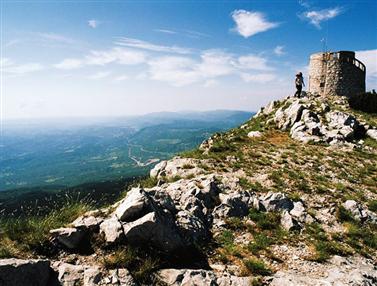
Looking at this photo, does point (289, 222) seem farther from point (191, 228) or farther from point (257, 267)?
point (191, 228)

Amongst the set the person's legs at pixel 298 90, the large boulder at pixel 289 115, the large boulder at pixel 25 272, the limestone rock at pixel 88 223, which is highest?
the person's legs at pixel 298 90

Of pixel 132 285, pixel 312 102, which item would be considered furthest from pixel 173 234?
pixel 312 102

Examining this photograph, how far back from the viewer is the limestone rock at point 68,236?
1081 cm

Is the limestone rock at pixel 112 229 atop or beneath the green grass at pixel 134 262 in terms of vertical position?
atop

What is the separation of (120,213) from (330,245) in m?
8.92

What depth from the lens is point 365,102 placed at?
39.0m

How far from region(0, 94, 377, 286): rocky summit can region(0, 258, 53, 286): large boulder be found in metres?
0.03

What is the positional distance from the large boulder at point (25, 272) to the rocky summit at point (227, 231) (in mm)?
26

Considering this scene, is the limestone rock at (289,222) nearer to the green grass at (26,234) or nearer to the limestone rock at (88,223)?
the limestone rock at (88,223)

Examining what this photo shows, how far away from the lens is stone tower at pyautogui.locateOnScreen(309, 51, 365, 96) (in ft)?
155

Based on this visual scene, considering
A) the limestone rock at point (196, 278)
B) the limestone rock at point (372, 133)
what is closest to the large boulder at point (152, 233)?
the limestone rock at point (196, 278)

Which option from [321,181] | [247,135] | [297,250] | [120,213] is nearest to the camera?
[120,213]

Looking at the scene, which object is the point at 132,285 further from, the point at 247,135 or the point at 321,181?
the point at 247,135

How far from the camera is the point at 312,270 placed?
11.6m
